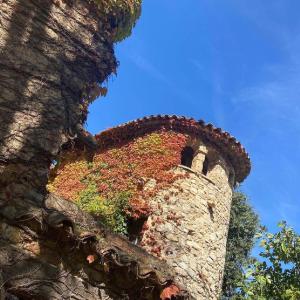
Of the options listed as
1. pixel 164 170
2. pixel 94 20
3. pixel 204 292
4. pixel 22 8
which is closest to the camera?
pixel 22 8

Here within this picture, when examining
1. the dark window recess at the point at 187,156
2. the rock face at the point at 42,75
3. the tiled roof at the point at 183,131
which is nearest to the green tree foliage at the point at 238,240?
the tiled roof at the point at 183,131

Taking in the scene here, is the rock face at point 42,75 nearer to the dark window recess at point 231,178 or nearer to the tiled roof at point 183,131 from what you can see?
the tiled roof at point 183,131

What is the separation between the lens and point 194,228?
1266 cm

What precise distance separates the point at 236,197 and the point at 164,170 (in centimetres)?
590

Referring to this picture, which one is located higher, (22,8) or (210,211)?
(210,211)

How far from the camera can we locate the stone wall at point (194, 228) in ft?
38.9

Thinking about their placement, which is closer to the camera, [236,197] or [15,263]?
[15,263]

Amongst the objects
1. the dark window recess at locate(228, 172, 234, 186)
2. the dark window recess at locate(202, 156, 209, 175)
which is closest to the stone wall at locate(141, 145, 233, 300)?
the dark window recess at locate(202, 156, 209, 175)

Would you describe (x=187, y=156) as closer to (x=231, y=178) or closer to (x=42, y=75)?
(x=231, y=178)

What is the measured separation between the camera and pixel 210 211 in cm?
1344

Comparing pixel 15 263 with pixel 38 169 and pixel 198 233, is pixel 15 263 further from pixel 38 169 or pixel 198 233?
pixel 198 233

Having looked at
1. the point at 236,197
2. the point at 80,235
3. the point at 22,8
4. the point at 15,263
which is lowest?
the point at 15,263

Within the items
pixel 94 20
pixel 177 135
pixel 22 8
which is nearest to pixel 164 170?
pixel 177 135

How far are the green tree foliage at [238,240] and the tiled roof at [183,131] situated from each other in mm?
3278
